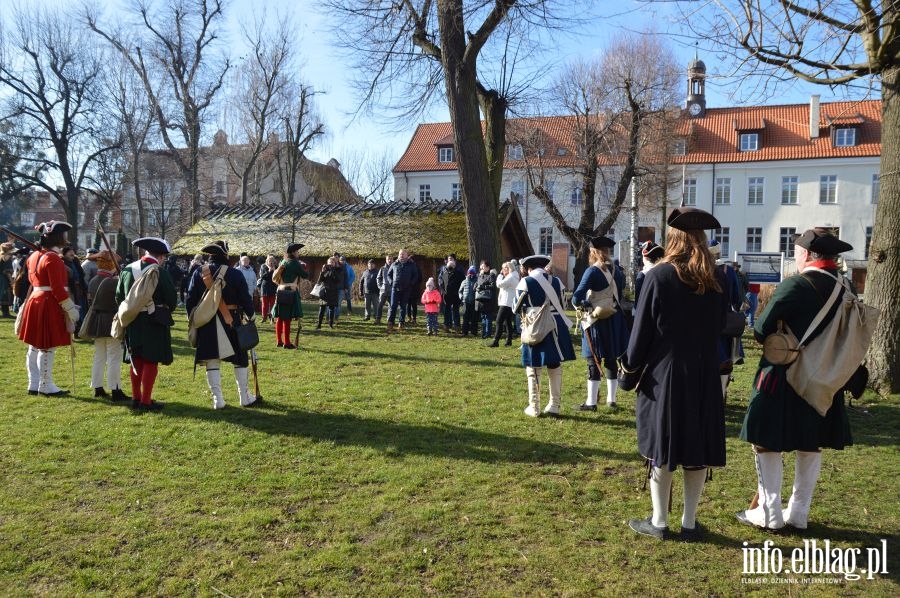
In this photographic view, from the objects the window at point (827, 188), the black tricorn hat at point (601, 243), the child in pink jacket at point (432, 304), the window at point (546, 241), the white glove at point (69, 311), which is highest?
the window at point (827, 188)

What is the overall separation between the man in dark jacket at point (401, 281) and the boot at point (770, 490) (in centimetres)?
1146

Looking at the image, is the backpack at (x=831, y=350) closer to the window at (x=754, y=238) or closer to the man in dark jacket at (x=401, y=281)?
the man in dark jacket at (x=401, y=281)

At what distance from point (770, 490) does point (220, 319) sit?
5523 millimetres

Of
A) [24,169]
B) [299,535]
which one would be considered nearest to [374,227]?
[299,535]

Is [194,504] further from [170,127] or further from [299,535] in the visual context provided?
[170,127]

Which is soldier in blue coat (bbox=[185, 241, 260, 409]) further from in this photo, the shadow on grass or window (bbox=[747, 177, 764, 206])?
window (bbox=[747, 177, 764, 206])

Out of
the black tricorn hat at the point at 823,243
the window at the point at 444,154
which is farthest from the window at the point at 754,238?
the black tricorn hat at the point at 823,243

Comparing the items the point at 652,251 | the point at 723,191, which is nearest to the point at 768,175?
the point at 723,191

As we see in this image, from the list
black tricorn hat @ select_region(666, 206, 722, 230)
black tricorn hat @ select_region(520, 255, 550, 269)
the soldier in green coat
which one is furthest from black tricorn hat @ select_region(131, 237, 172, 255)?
black tricorn hat @ select_region(666, 206, 722, 230)

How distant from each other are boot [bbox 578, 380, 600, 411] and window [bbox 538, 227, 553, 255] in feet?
131

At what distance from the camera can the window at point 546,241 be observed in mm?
47250

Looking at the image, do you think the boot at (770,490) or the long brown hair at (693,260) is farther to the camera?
the boot at (770,490)

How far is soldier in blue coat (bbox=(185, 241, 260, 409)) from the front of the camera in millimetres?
7086

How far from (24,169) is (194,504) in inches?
1382
